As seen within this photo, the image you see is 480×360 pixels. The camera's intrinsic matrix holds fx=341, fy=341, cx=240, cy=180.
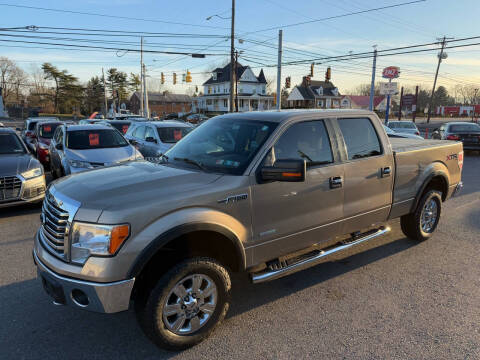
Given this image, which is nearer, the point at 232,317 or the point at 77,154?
the point at 232,317

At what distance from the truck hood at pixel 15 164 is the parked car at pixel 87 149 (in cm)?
96

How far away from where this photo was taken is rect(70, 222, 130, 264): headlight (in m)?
2.44

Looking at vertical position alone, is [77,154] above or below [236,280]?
above

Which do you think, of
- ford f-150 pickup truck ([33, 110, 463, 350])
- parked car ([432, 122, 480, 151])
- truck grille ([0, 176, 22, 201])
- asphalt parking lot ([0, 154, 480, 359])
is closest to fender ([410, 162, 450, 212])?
ford f-150 pickup truck ([33, 110, 463, 350])

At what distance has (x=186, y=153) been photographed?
147 inches

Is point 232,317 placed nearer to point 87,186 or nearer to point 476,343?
point 87,186

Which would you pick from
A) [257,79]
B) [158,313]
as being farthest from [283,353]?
[257,79]

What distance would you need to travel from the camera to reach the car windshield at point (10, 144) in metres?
7.39

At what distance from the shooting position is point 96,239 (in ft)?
8.07

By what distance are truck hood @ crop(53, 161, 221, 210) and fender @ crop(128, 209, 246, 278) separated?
27cm

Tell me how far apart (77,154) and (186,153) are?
18.7ft

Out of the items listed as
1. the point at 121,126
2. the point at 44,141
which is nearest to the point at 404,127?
the point at 121,126

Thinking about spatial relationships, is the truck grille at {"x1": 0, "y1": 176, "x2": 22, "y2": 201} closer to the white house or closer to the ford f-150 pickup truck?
the ford f-150 pickup truck

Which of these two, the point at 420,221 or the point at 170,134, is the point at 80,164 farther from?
the point at 420,221
